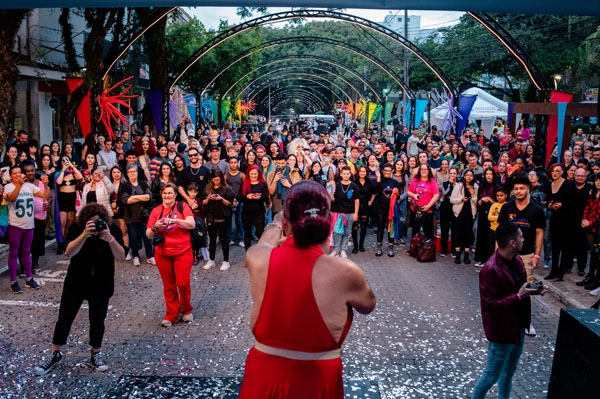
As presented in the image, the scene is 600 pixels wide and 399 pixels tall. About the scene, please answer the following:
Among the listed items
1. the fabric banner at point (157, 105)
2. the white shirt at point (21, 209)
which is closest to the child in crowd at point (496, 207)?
the white shirt at point (21, 209)

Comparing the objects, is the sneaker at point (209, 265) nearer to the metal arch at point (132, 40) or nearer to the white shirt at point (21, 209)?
the white shirt at point (21, 209)

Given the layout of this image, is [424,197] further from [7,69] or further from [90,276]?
[7,69]

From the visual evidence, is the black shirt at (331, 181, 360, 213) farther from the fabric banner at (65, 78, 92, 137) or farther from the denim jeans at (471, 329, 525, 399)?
the fabric banner at (65, 78, 92, 137)

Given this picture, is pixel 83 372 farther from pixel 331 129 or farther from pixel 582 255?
pixel 331 129

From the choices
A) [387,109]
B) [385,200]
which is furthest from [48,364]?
[387,109]

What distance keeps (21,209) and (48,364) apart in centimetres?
287

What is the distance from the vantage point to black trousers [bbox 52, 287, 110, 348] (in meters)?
5.67

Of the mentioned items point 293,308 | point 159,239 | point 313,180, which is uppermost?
point 313,180

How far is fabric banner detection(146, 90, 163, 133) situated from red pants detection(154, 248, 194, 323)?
1213 cm

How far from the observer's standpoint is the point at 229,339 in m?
6.67

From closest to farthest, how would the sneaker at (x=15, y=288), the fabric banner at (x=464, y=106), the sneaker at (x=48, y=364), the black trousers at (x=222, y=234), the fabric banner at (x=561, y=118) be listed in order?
the sneaker at (x=48, y=364)
the sneaker at (x=15, y=288)
the black trousers at (x=222, y=234)
the fabric banner at (x=561, y=118)
the fabric banner at (x=464, y=106)

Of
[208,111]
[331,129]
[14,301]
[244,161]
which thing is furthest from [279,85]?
[14,301]

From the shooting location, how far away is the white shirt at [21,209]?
7.88 m

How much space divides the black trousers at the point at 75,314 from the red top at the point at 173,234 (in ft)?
3.91
